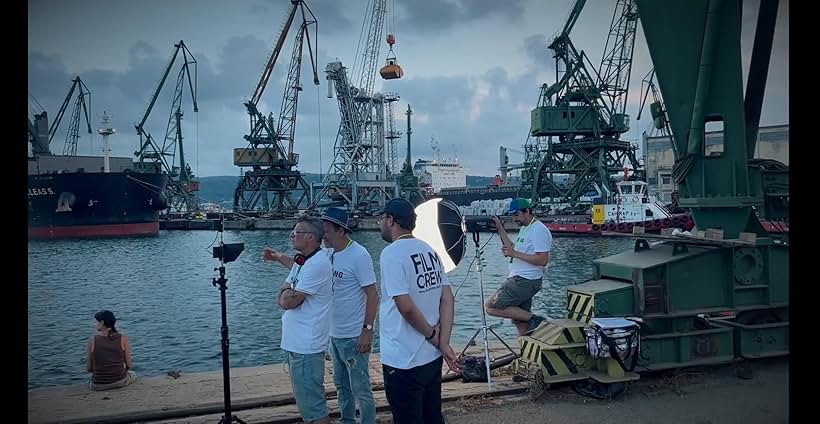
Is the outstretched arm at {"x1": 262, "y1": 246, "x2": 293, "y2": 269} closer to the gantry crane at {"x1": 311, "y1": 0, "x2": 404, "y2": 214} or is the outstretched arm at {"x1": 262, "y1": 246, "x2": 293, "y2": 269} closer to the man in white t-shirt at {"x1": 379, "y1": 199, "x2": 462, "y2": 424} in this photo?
the man in white t-shirt at {"x1": 379, "y1": 199, "x2": 462, "y2": 424}

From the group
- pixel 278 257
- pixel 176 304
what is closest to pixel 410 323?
pixel 278 257

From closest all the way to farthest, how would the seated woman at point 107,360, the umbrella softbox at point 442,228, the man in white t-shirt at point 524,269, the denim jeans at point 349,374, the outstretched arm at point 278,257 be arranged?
the denim jeans at point 349,374
the outstretched arm at point 278,257
the umbrella softbox at point 442,228
the man in white t-shirt at point 524,269
the seated woman at point 107,360

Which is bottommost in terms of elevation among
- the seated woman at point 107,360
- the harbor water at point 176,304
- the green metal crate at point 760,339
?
the harbor water at point 176,304

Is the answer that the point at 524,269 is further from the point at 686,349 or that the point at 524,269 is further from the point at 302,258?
the point at 302,258

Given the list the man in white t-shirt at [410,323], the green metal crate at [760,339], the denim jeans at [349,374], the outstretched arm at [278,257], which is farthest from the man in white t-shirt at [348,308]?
the green metal crate at [760,339]

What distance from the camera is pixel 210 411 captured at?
16.2ft

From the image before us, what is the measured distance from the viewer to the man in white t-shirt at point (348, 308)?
420 cm

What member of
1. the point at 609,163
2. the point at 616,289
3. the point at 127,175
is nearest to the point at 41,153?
the point at 127,175

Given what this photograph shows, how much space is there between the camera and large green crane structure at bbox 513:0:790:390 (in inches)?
213

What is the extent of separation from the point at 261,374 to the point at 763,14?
23.8ft

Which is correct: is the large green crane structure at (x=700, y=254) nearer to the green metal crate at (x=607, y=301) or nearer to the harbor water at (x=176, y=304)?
the green metal crate at (x=607, y=301)

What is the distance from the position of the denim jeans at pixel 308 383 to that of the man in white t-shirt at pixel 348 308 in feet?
1.10

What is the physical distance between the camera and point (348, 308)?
4.23 meters
